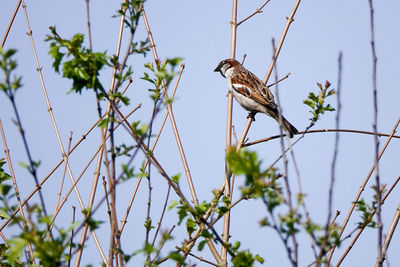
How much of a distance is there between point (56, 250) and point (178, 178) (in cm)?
128

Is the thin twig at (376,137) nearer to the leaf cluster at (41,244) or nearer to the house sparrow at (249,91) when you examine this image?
the leaf cluster at (41,244)

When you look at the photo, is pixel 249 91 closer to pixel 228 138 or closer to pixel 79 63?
pixel 228 138

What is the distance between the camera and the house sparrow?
6945mm

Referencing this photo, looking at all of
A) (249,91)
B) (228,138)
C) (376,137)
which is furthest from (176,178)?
Answer: (249,91)

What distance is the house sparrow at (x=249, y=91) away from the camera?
695cm

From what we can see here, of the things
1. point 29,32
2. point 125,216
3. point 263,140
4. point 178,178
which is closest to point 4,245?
point 125,216

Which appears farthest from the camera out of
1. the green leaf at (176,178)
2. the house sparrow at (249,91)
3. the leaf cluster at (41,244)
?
the house sparrow at (249,91)

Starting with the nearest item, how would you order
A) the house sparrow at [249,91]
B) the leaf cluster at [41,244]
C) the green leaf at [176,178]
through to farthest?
the leaf cluster at [41,244]
the green leaf at [176,178]
the house sparrow at [249,91]

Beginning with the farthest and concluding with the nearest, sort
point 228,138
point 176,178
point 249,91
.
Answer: point 249,91 → point 228,138 → point 176,178

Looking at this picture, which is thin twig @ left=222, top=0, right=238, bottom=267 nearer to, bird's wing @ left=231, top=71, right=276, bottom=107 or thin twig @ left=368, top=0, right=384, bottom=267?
thin twig @ left=368, top=0, right=384, bottom=267

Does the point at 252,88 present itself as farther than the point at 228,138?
Yes

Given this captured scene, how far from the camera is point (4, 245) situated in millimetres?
3227

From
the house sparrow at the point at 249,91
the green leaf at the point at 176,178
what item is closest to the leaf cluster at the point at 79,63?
the green leaf at the point at 176,178

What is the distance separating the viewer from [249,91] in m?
7.25
